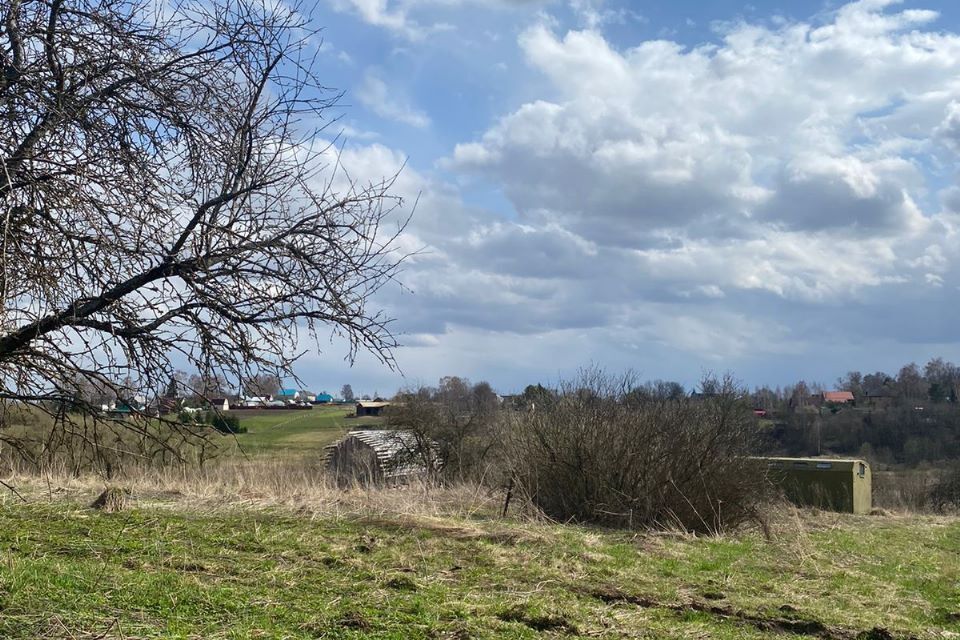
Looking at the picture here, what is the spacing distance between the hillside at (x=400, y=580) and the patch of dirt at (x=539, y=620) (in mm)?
16

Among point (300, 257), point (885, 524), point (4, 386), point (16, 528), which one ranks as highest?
point (300, 257)

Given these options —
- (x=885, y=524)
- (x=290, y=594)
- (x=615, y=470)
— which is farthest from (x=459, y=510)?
(x=885, y=524)

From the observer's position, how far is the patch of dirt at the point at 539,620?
560 centimetres

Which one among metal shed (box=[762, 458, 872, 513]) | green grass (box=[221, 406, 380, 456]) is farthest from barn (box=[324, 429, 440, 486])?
metal shed (box=[762, 458, 872, 513])

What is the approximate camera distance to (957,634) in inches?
268

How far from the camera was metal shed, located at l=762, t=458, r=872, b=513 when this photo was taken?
2747 cm

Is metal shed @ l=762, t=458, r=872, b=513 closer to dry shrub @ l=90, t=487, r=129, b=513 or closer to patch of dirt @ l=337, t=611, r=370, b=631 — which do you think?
dry shrub @ l=90, t=487, r=129, b=513

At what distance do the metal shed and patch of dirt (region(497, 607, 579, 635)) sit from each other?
23.0 metres

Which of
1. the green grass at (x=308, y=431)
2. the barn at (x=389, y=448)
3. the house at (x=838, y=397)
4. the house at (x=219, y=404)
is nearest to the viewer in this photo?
the house at (x=219, y=404)

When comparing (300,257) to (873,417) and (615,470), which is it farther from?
(873,417)

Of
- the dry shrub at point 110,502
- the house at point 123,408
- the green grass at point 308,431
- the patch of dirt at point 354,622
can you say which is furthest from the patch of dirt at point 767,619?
the green grass at point 308,431

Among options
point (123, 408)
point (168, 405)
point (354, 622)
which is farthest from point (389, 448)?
point (354, 622)

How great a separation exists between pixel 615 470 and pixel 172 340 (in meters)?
10.0

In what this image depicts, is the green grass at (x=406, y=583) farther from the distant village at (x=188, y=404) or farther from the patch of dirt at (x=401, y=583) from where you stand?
the distant village at (x=188, y=404)
